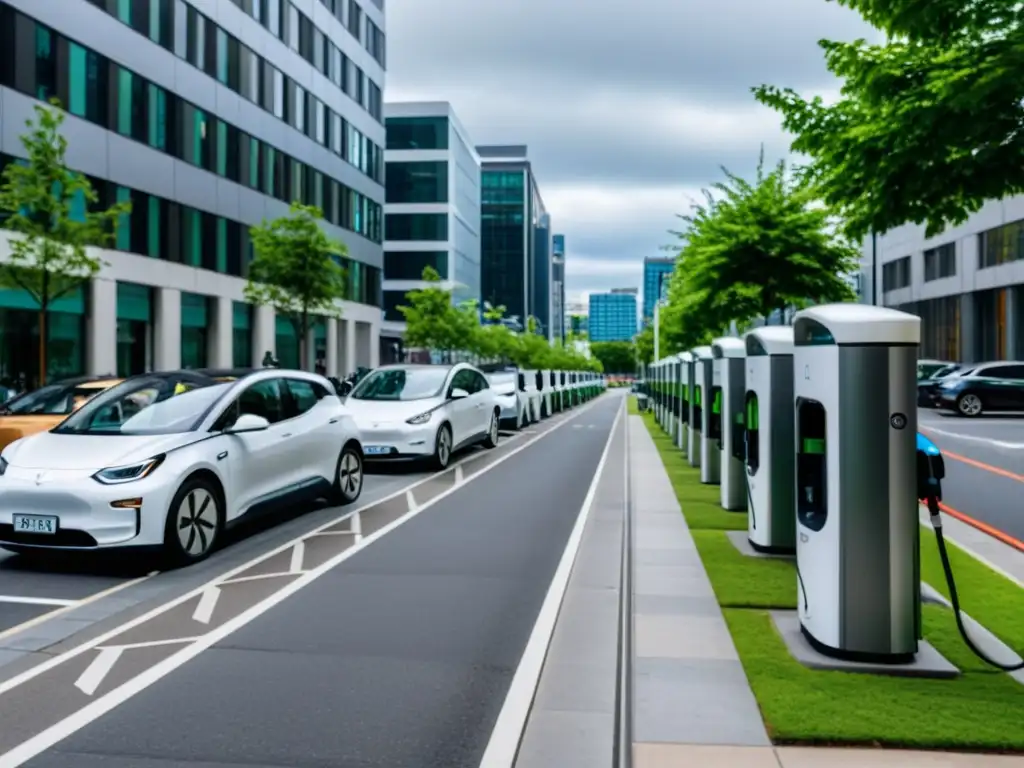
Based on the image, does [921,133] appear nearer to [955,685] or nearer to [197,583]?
[955,685]

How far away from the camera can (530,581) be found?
26.2ft

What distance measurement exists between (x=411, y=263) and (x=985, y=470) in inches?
2561

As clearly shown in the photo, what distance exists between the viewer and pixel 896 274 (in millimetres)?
70438

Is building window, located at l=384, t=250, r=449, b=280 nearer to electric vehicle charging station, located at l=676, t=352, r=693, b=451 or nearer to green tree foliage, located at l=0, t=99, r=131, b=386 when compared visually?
green tree foliage, located at l=0, t=99, r=131, b=386

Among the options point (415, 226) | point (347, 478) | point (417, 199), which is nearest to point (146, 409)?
point (347, 478)

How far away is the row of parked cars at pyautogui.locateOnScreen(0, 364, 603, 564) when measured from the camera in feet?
26.1

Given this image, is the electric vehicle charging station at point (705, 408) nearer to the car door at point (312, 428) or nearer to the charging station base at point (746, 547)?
the charging station base at point (746, 547)

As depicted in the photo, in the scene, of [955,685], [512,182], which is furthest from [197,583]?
[512,182]

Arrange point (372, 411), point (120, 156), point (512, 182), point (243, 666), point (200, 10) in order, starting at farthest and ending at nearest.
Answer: point (512, 182)
point (200, 10)
point (120, 156)
point (372, 411)
point (243, 666)

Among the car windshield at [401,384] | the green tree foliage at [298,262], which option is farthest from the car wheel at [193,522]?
the green tree foliage at [298,262]

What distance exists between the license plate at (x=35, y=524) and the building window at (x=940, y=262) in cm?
5835

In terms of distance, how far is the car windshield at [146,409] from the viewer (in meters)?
8.97

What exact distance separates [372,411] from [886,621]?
12.4 metres

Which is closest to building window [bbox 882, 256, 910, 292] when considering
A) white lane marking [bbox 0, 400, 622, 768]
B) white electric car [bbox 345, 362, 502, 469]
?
white electric car [bbox 345, 362, 502, 469]
